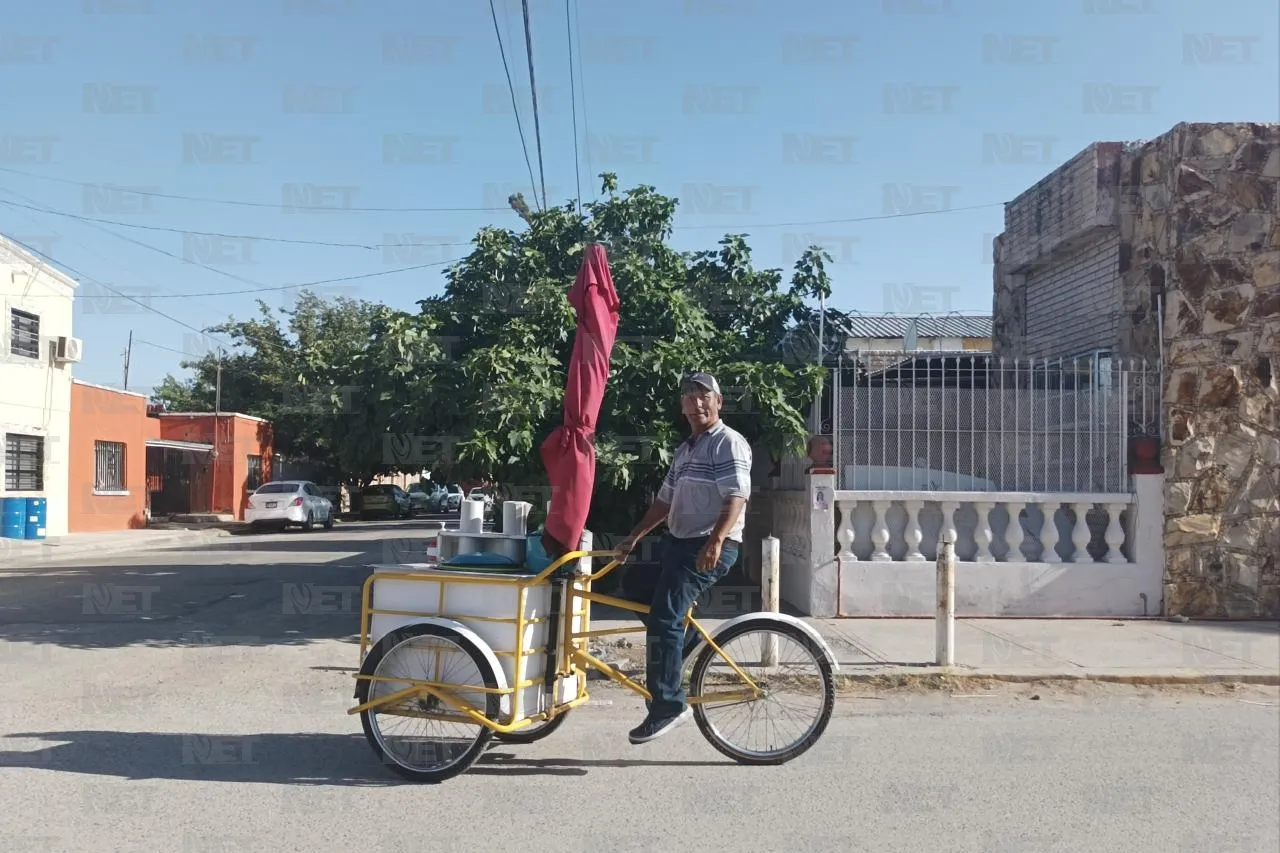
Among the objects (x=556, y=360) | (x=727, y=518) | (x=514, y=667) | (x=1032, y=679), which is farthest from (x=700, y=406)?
(x=556, y=360)

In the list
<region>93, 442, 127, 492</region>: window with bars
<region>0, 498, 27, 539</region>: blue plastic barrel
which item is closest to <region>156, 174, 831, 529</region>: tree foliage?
<region>0, 498, 27, 539</region>: blue plastic barrel

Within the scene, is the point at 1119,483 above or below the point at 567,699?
above

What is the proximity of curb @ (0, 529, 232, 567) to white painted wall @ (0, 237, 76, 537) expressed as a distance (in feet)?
8.27

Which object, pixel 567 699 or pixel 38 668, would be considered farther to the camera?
pixel 38 668

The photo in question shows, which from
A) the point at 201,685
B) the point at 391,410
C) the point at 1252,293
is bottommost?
the point at 201,685

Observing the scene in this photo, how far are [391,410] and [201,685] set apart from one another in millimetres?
3433

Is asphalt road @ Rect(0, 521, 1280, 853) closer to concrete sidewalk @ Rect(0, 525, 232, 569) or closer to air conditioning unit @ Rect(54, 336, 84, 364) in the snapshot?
concrete sidewalk @ Rect(0, 525, 232, 569)

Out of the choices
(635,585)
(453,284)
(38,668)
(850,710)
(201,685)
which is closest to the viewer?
(635,585)

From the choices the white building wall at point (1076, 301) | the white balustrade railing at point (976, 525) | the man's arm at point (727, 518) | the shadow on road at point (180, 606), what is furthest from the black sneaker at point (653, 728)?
the white building wall at point (1076, 301)

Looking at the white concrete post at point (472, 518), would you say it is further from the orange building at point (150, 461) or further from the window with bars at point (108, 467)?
the window with bars at point (108, 467)

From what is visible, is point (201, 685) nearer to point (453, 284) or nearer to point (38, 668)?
point (38, 668)

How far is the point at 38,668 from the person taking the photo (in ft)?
26.5

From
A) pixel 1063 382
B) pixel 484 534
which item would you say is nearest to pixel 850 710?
pixel 484 534

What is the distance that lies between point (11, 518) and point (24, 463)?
A: 5.28 feet
